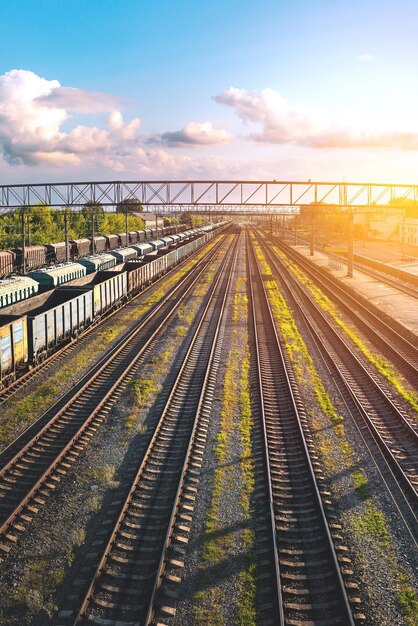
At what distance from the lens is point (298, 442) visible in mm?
13977

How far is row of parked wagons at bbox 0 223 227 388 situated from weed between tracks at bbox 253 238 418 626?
10.7 metres

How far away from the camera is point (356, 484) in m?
11.9

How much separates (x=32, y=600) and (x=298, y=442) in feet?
26.8

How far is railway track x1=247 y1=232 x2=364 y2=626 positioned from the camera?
26.7 feet

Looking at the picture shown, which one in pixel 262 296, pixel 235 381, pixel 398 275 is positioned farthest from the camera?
pixel 398 275

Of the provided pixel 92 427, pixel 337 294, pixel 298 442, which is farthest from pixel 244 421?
pixel 337 294

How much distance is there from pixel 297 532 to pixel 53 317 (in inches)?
562

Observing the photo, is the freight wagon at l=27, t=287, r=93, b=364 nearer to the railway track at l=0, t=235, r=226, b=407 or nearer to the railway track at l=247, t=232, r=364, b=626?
the railway track at l=0, t=235, r=226, b=407

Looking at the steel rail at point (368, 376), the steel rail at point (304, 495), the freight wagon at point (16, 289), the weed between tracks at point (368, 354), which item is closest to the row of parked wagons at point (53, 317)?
the freight wagon at point (16, 289)

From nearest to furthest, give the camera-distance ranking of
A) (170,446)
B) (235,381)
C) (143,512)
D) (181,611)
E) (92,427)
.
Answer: (181,611)
(143,512)
(170,446)
(92,427)
(235,381)

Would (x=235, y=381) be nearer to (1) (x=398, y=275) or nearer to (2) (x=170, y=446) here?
(2) (x=170, y=446)

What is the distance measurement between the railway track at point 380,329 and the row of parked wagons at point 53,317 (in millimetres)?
15295

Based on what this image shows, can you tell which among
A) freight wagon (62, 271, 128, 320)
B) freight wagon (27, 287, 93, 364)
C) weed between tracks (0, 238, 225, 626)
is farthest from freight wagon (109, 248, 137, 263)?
weed between tracks (0, 238, 225, 626)

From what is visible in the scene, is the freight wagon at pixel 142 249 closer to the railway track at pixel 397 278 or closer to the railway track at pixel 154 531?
the railway track at pixel 397 278
